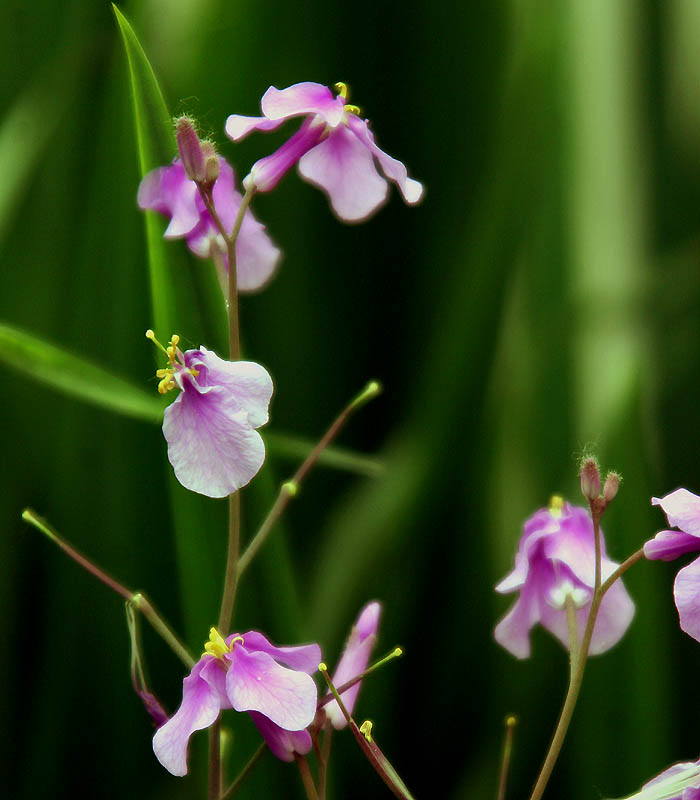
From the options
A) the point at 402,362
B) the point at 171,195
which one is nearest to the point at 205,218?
the point at 171,195

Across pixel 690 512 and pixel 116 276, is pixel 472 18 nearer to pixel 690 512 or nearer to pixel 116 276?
pixel 116 276

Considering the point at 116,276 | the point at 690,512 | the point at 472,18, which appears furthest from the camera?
the point at 472,18

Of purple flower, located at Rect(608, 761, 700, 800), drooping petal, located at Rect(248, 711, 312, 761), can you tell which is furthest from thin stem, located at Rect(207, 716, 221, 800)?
purple flower, located at Rect(608, 761, 700, 800)

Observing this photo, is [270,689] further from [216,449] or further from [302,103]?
[302,103]

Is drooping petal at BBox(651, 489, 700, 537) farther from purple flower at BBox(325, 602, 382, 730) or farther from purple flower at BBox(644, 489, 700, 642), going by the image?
purple flower at BBox(325, 602, 382, 730)

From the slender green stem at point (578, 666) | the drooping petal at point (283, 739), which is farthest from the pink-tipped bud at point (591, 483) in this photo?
the drooping petal at point (283, 739)

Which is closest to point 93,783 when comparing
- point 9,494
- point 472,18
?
point 9,494
